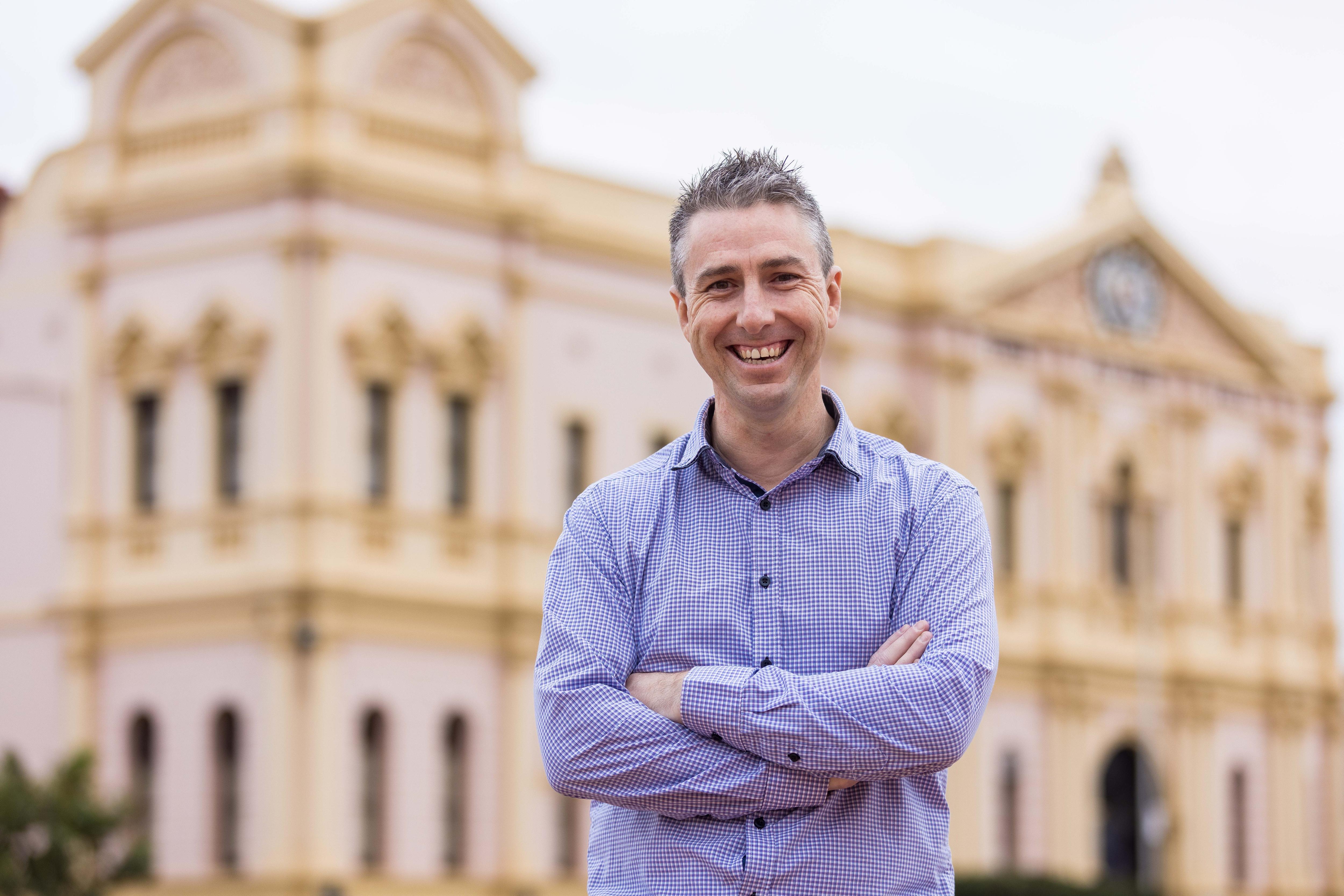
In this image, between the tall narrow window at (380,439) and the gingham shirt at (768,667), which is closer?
the gingham shirt at (768,667)

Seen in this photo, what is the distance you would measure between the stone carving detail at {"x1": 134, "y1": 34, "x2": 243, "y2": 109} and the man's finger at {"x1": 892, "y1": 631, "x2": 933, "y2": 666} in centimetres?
2072

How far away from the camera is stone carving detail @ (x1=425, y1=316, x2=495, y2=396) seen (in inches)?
904

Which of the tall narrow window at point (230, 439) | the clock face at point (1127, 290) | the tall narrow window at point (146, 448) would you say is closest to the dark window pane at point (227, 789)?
the tall narrow window at point (230, 439)

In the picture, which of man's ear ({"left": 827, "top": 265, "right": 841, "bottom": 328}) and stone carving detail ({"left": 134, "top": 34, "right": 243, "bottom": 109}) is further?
stone carving detail ({"left": 134, "top": 34, "right": 243, "bottom": 109})

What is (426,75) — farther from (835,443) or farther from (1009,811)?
(835,443)

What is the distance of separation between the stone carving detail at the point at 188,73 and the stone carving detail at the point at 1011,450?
443 inches

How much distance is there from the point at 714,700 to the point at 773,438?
43cm

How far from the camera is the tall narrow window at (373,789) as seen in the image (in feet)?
71.1

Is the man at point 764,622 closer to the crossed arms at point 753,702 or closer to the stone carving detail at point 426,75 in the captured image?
the crossed arms at point 753,702

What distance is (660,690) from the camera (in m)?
3.13

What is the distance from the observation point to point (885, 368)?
27.8 m

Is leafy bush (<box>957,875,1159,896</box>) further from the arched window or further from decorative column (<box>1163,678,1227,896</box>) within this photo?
decorative column (<box>1163,678,1227,896</box>)

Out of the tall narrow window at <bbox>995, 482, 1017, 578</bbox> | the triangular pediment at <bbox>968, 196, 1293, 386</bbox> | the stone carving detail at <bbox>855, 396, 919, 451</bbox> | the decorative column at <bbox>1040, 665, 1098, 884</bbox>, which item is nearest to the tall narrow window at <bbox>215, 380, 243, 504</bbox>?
the stone carving detail at <bbox>855, 396, 919, 451</bbox>

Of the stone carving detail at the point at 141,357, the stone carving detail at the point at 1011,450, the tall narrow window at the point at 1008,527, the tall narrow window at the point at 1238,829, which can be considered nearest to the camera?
the stone carving detail at the point at 141,357
